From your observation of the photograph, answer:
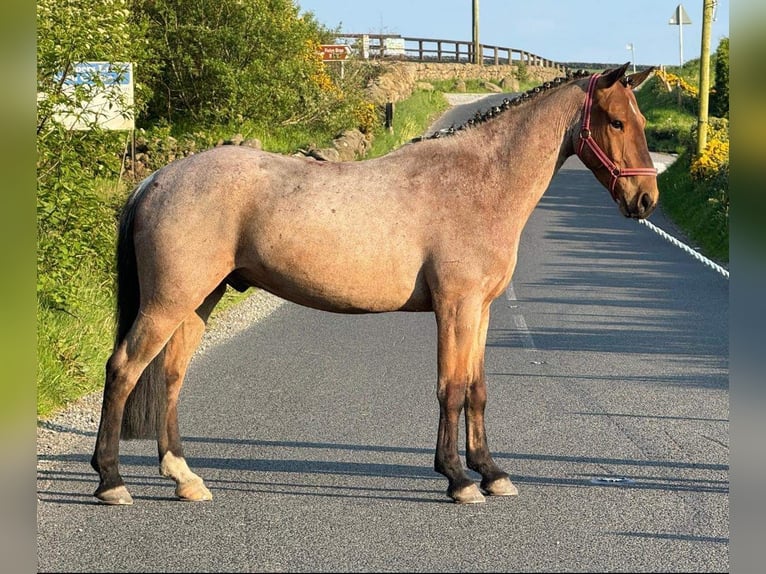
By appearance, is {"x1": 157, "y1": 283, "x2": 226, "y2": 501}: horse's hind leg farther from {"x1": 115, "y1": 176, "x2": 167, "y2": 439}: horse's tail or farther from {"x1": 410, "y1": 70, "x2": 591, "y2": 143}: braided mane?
{"x1": 410, "y1": 70, "x2": 591, "y2": 143}: braided mane

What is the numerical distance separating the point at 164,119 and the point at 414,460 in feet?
65.6

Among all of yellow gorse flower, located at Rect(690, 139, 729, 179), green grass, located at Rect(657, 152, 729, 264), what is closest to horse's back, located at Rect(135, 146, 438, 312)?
green grass, located at Rect(657, 152, 729, 264)

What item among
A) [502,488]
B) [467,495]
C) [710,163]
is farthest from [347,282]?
Answer: [710,163]

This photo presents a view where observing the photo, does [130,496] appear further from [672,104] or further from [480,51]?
[480,51]

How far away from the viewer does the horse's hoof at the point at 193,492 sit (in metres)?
6.19

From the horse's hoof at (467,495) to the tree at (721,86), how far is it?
2902cm

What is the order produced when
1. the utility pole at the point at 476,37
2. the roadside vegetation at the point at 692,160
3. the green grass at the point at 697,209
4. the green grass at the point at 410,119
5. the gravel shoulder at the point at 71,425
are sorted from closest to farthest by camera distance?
the gravel shoulder at the point at 71,425
the green grass at the point at 697,209
the roadside vegetation at the point at 692,160
the green grass at the point at 410,119
the utility pole at the point at 476,37

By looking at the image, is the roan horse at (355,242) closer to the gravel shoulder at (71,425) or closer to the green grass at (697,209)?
the gravel shoulder at (71,425)

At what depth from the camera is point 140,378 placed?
6.49m

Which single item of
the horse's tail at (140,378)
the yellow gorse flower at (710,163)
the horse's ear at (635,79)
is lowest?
the yellow gorse flower at (710,163)

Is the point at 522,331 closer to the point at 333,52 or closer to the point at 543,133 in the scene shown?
the point at 543,133

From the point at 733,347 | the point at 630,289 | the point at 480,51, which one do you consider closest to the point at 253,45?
the point at 630,289

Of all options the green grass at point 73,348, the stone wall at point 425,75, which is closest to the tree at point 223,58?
the green grass at point 73,348

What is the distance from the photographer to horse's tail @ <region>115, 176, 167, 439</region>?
6465 mm
